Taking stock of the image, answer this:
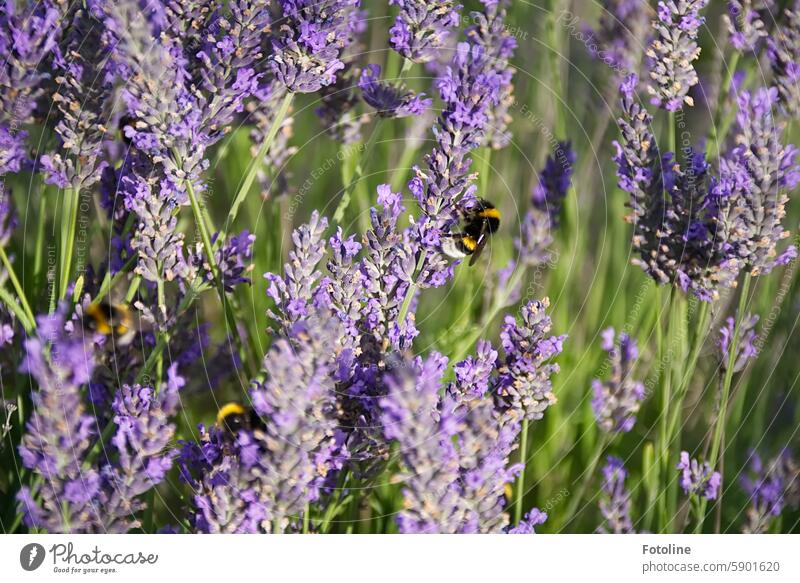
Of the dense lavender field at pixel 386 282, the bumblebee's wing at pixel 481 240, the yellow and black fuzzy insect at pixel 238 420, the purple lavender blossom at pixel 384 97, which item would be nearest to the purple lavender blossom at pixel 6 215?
the dense lavender field at pixel 386 282

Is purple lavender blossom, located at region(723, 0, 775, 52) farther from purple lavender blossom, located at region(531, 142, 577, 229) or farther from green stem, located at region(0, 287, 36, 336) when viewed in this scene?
green stem, located at region(0, 287, 36, 336)

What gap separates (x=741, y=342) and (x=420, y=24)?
0.64 metres

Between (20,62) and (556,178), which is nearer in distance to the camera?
(20,62)

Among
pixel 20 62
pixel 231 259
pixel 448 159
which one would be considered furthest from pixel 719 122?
pixel 20 62

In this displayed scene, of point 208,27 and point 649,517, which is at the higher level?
point 208,27

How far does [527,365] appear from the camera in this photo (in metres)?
0.94

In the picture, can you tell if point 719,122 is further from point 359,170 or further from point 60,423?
point 60,423

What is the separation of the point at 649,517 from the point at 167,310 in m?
0.74

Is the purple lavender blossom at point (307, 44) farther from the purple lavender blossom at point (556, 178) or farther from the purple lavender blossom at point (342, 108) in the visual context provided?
the purple lavender blossom at point (556, 178)

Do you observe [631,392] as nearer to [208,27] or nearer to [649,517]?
[649,517]

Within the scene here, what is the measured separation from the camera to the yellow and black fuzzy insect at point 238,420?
3.13ft

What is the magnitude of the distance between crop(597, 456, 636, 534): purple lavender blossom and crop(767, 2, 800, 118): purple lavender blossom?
614 millimetres

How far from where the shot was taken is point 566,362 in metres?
1.24

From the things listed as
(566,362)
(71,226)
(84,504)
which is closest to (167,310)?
(71,226)
